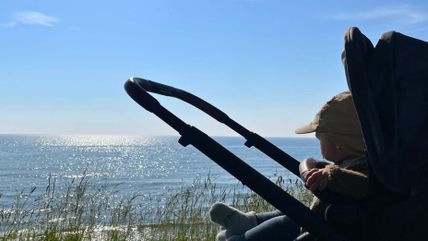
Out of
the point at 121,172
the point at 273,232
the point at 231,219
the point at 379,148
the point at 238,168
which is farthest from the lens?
the point at 121,172

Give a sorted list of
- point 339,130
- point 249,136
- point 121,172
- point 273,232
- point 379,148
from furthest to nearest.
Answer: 1. point 121,172
2. point 249,136
3. point 273,232
4. point 339,130
5. point 379,148

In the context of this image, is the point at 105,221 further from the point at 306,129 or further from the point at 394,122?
the point at 394,122

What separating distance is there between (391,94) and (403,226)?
58cm

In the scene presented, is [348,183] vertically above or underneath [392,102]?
underneath

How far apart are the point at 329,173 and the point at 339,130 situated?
36 centimetres

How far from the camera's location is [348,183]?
2707mm

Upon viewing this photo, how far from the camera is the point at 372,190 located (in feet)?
8.74

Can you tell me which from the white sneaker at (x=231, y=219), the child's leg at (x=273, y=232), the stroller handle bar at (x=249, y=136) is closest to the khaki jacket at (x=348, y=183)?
the child's leg at (x=273, y=232)

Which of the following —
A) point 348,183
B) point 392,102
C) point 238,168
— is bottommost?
point 348,183

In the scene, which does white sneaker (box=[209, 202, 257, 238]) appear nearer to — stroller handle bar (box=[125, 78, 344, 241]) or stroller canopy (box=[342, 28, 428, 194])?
stroller handle bar (box=[125, 78, 344, 241])

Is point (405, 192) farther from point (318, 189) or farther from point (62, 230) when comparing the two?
point (62, 230)

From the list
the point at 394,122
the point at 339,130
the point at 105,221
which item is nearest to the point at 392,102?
the point at 394,122

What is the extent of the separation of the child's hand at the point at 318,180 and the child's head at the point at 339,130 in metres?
0.32

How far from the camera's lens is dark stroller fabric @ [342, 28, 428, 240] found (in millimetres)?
2562
